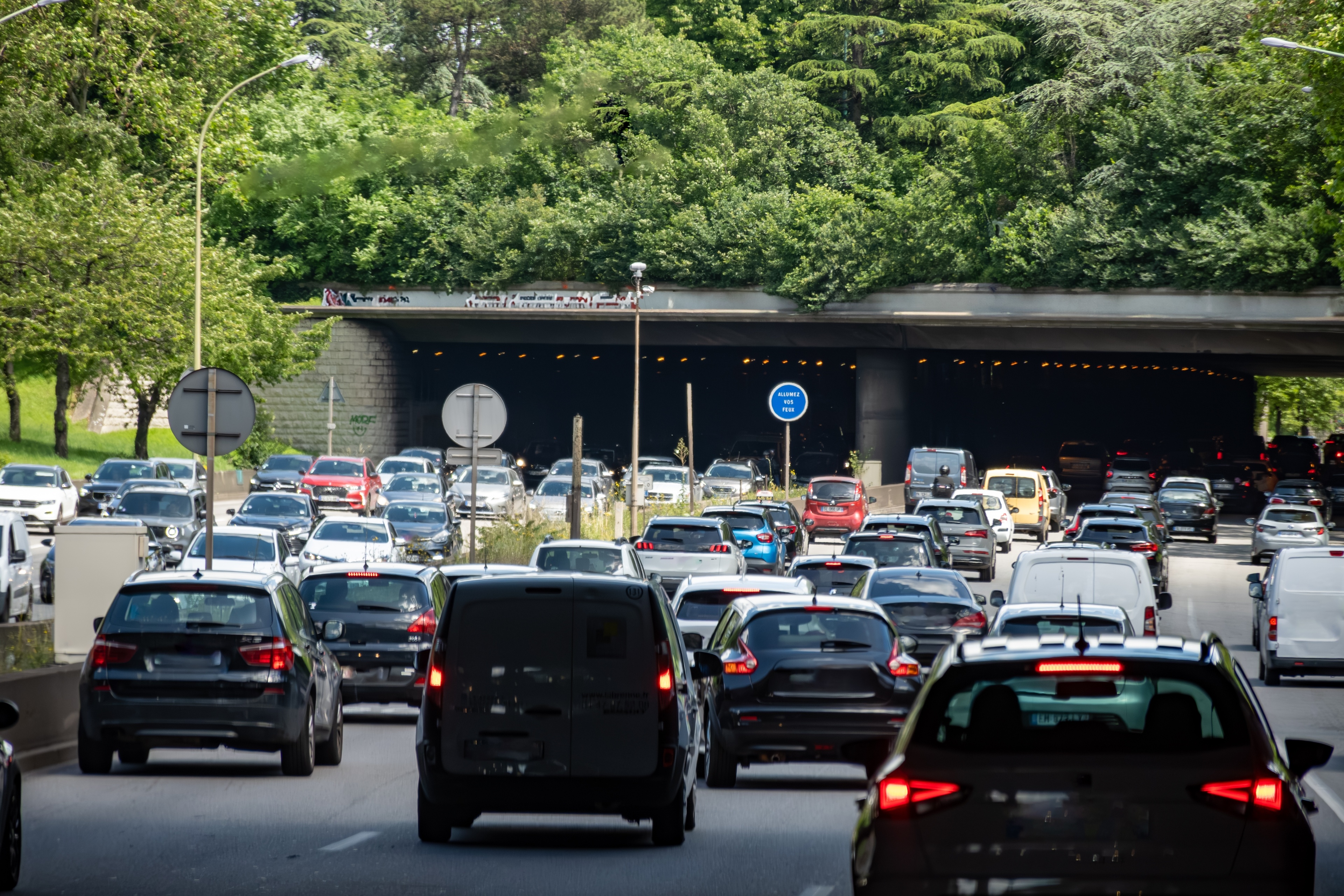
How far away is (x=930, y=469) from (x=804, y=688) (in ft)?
135

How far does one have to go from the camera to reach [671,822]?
10.7 m

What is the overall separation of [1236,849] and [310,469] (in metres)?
42.8

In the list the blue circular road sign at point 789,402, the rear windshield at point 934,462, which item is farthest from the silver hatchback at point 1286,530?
the blue circular road sign at point 789,402

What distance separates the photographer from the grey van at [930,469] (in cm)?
5397

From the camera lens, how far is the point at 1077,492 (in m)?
67.3

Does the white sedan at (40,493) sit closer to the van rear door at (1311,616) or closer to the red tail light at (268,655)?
the van rear door at (1311,616)

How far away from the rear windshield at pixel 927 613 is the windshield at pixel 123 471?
83.3 ft

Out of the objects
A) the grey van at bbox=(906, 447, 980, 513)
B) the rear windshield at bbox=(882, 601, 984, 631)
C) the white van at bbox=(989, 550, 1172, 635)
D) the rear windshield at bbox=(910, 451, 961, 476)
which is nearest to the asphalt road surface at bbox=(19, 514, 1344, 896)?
the rear windshield at bbox=(882, 601, 984, 631)

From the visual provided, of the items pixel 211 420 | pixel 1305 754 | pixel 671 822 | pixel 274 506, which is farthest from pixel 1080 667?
pixel 274 506

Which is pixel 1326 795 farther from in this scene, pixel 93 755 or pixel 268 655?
pixel 93 755

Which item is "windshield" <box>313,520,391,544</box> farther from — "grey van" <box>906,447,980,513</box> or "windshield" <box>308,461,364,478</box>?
"grey van" <box>906,447,980,513</box>

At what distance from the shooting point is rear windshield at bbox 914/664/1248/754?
6070 mm

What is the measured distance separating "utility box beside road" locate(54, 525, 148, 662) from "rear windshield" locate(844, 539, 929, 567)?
13363mm

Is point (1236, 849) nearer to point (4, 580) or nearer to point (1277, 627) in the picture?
point (1277, 627)
